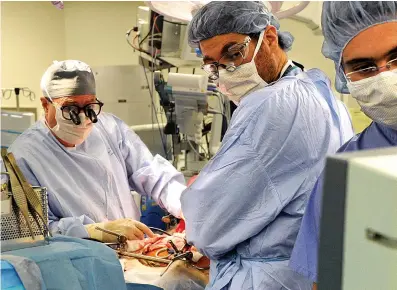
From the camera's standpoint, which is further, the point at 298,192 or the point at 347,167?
the point at 298,192

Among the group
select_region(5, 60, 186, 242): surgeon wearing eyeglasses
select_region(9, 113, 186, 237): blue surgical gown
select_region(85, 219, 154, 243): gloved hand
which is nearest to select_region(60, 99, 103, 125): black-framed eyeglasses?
select_region(5, 60, 186, 242): surgeon wearing eyeglasses

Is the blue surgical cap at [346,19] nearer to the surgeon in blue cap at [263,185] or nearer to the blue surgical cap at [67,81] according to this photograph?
the surgeon in blue cap at [263,185]

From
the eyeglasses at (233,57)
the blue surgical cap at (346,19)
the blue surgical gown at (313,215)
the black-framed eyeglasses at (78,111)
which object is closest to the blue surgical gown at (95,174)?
the black-framed eyeglasses at (78,111)

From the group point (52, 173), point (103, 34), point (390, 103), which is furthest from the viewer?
point (103, 34)

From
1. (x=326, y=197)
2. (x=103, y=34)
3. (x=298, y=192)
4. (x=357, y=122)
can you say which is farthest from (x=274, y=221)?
(x=103, y=34)

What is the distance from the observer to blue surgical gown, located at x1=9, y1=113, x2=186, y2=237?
1896 mm

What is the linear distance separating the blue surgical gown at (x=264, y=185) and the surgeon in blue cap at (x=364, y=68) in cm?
14

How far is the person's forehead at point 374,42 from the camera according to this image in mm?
1007

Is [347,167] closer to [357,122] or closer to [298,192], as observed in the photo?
[298,192]

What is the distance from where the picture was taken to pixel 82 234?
1742 mm

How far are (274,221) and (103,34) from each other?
5229mm

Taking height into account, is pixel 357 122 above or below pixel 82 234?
above

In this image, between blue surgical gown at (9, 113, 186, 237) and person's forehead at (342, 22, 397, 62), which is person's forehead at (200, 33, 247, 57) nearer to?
person's forehead at (342, 22, 397, 62)

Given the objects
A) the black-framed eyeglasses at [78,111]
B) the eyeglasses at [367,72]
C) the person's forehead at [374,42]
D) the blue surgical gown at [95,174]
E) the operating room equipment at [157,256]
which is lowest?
the operating room equipment at [157,256]
